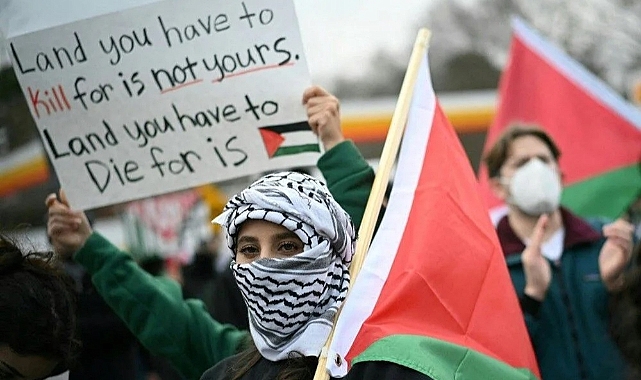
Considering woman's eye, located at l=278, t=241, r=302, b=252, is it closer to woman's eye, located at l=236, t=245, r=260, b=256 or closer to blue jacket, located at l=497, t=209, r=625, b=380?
woman's eye, located at l=236, t=245, r=260, b=256

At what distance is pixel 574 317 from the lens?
15.1ft

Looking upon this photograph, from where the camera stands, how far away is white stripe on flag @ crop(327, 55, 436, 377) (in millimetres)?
3176

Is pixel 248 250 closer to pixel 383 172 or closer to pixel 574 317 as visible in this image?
pixel 383 172

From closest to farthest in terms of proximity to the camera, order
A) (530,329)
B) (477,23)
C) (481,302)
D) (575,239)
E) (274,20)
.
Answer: (481,302) → (274,20) → (530,329) → (575,239) → (477,23)

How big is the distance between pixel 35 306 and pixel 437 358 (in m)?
1.16

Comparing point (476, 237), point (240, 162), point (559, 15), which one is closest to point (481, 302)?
point (476, 237)

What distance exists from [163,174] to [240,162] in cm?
28

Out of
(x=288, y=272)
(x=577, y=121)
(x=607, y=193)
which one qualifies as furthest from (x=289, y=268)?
(x=577, y=121)

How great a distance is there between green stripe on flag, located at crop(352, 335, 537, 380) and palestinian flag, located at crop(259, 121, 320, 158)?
1031 mm

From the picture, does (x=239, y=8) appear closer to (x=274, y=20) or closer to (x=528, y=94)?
(x=274, y=20)

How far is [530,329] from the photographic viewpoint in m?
4.47

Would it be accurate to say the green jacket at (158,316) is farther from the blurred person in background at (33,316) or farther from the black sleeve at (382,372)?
the black sleeve at (382,372)

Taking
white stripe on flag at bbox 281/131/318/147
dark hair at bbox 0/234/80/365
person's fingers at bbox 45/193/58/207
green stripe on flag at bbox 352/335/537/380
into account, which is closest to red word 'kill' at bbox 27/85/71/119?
person's fingers at bbox 45/193/58/207

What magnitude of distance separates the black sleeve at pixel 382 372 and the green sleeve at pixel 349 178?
86 cm
